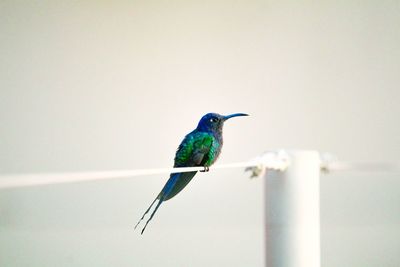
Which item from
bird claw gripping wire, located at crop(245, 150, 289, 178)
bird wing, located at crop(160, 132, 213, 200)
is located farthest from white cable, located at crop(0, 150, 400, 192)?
bird wing, located at crop(160, 132, 213, 200)

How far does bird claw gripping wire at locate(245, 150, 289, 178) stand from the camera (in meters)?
0.51

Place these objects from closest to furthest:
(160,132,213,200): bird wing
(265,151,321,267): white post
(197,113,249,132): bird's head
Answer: (265,151,321,267): white post < (160,132,213,200): bird wing < (197,113,249,132): bird's head

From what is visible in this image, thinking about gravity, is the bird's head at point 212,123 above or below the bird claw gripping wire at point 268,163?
above

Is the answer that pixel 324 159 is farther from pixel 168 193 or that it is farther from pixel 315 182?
pixel 168 193

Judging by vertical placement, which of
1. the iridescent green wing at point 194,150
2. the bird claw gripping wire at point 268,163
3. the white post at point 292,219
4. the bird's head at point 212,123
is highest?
the bird's head at point 212,123

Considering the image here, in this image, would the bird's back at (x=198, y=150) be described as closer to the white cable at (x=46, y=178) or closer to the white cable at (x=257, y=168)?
the white cable at (x=257, y=168)

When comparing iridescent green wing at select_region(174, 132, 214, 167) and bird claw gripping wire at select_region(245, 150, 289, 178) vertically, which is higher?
iridescent green wing at select_region(174, 132, 214, 167)

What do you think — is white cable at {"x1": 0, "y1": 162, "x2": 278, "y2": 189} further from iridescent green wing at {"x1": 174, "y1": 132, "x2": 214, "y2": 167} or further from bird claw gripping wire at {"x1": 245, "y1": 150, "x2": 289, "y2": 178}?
iridescent green wing at {"x1": 174, "y1": 132, "x2": 214, "y2": 167}

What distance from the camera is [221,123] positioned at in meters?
1.74

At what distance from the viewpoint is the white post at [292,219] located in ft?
1.58

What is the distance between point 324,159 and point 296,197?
93mm

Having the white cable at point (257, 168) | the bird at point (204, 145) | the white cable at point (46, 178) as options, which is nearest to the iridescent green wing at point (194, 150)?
the bird at point (204, 145)

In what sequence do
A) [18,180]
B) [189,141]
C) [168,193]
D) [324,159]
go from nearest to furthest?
[18,180] < [324,159] < [168,193] < [189,141]

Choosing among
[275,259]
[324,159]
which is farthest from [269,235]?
[324,159]
